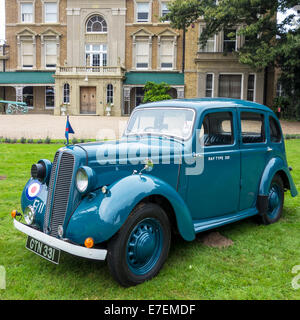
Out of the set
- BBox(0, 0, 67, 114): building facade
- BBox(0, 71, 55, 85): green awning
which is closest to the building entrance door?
BBox(0, 71, 55, 85): green awning

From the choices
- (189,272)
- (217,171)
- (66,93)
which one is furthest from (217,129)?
(66,93)

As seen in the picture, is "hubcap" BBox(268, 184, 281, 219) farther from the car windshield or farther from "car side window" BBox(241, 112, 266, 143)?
the car windshield

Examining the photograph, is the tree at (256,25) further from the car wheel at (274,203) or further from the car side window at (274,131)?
the car wheel at (274,203)

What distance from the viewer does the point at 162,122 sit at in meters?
4.54

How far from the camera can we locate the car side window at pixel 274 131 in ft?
17.7

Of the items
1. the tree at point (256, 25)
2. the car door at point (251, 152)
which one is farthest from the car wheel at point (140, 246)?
the tree at point (256, 25)

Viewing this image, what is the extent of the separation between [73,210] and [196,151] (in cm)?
167

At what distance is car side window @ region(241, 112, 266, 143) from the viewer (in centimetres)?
480

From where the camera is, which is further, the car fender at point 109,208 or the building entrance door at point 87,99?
the building entrance door at point 87,99

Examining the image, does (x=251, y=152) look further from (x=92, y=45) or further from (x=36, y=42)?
(x=36, y=42)

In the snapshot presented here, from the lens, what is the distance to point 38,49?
33.2 m

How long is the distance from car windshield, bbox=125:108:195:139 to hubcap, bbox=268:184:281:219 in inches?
79.7

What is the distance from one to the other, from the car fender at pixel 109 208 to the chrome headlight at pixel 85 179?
98 mm

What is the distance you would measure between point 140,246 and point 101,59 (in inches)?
1235
